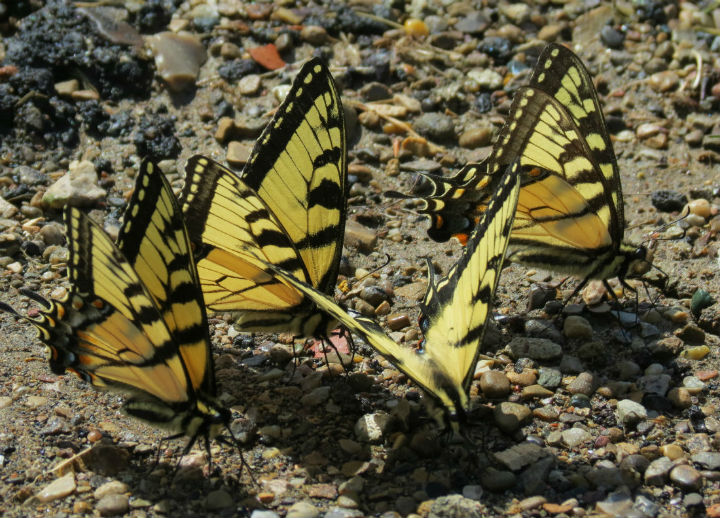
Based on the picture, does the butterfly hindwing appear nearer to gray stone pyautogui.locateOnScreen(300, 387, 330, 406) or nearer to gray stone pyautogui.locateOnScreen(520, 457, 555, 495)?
gray stone pyautogui.locateOnScreen(300, 387, 330, 406)

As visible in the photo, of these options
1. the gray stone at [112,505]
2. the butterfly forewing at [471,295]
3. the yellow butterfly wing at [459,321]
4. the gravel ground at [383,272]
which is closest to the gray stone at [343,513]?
the gravel ground at [383,272]

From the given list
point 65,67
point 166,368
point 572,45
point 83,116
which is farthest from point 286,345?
point 572,45

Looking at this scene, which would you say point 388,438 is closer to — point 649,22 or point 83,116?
point 83,116

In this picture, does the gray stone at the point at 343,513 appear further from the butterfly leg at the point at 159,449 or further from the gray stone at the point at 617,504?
the gray stone at the point at 617,504

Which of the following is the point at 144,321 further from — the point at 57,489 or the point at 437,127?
the point at 437,127

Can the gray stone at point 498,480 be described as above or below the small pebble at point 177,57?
below

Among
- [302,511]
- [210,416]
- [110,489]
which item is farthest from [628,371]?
[110,489]
